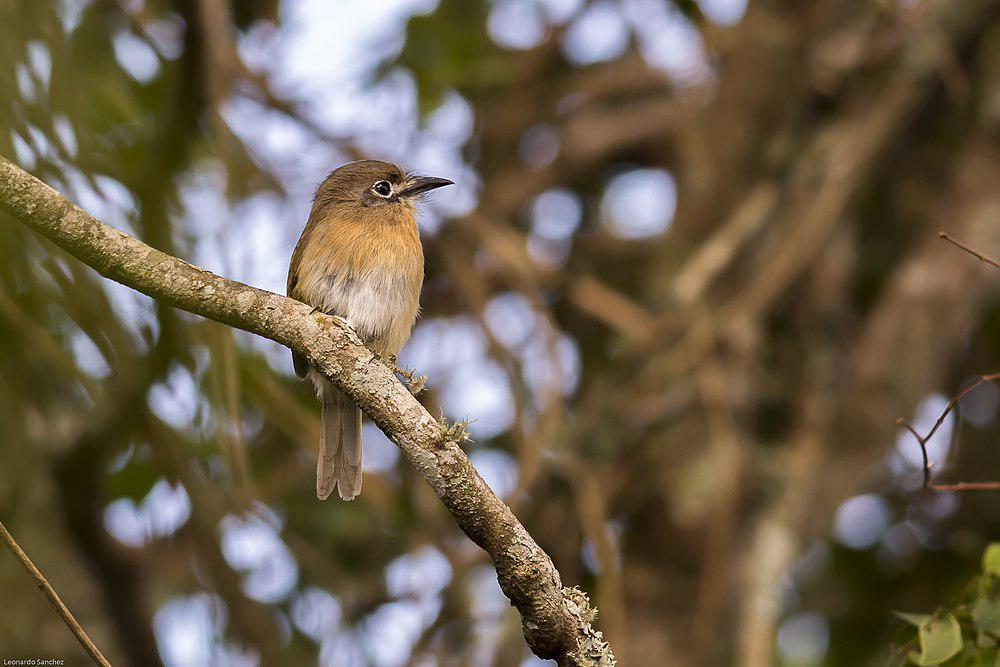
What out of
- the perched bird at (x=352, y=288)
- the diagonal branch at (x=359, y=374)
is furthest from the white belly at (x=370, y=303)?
the diagonal branch at (x=359, y=374)

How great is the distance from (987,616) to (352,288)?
6.39ft

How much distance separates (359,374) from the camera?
1981 millimetres

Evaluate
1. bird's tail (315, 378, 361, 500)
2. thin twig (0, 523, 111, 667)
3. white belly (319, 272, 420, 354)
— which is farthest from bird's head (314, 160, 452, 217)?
thin twig (0, 523, 111, 667)

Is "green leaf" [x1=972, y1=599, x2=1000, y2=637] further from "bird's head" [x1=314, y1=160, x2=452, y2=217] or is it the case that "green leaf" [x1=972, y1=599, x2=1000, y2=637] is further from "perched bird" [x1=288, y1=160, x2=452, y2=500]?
"bird's head" [x1=314, y1=160, x2=452, y2=217]

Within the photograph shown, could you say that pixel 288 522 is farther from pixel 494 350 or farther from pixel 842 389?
pixel 842 389

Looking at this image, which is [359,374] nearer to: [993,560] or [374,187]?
[993,560]

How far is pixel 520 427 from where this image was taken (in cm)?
439

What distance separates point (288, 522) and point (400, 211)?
5.79ft

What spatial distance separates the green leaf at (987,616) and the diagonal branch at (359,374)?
0.75 m

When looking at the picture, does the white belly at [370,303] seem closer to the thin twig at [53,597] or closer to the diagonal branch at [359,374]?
the diagonal branch at [359,374]

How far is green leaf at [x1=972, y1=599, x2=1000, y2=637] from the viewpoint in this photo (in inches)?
84.0

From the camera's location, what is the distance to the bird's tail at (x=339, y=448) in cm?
314

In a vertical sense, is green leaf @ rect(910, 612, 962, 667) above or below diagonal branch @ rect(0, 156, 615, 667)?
below

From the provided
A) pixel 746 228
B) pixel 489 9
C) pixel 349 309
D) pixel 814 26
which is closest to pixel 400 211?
pixel 349 309
